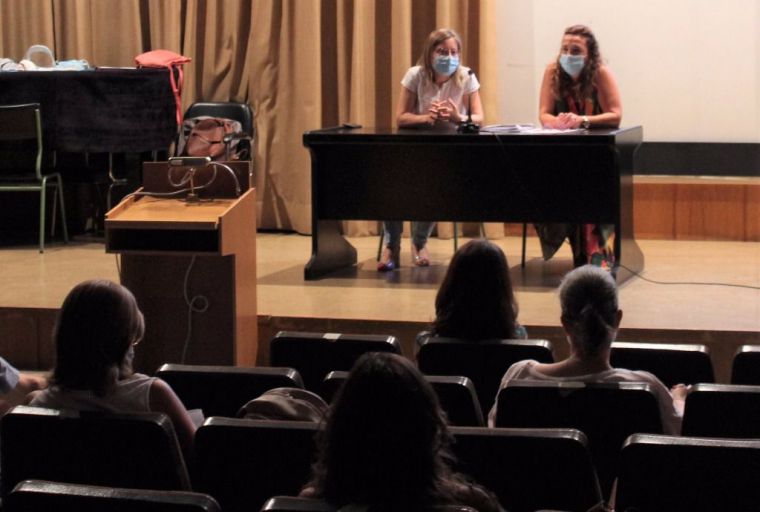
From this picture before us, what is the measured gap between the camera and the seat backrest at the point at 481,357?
323 cm

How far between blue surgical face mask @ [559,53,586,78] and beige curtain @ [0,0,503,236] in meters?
1.49

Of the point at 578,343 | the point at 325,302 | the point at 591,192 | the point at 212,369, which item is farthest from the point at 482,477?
the point at 591,192

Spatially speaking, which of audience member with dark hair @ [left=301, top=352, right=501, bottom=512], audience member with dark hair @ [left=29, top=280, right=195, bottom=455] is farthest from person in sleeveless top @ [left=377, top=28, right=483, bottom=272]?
audience member with dark hair @ [left=301, top=352, right=501, bottom=512]

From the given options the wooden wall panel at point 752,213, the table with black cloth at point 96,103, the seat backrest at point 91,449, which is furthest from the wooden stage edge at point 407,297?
the seat backrest at point 91,449

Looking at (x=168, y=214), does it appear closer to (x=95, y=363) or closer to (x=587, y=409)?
(x=95, y=363)

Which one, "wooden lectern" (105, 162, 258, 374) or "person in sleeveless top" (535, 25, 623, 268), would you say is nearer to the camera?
"wooden lectern" (105, 162, 258, 374)

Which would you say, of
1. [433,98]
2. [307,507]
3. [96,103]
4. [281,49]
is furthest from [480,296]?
[281,49]

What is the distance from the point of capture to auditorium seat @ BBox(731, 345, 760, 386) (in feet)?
10.2

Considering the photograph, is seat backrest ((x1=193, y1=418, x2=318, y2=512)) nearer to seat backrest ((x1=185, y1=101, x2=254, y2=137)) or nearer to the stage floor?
the stage floor

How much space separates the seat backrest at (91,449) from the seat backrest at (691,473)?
34.0 inches

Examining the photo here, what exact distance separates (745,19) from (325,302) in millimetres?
3437

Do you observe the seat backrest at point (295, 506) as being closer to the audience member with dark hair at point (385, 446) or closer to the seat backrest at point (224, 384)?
the audience member with dark hair at point (385, 446)

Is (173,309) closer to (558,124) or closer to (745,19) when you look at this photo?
(558,124)

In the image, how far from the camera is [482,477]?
2.27 m
